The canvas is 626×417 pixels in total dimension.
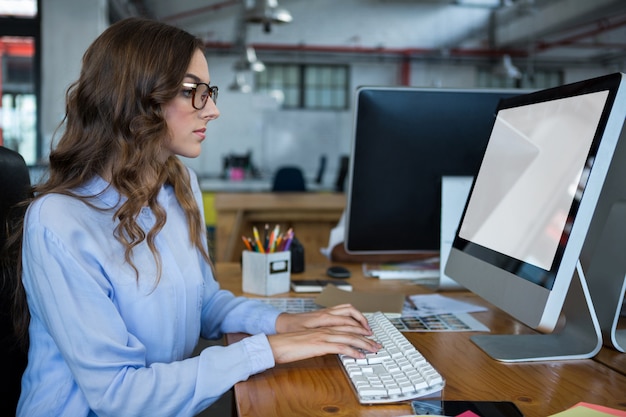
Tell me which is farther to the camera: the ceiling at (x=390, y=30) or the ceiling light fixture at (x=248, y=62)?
the ceiling at (x=390, y=30)

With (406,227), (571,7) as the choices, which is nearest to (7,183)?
(406,227)

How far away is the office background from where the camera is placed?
10.4 metres

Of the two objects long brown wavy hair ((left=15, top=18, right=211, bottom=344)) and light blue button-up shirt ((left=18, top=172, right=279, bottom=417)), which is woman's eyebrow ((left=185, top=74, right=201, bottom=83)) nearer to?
long brown wavy hair ((left=15, top=18, right=211, bottom=344))

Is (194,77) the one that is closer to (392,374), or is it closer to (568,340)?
(392,374)

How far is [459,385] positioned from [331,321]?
0.27 metres

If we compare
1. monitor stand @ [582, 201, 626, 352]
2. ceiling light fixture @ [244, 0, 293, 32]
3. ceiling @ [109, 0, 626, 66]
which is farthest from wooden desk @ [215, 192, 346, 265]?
ceiling @ [109, 0, 626, 66]

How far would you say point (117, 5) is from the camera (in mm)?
7754

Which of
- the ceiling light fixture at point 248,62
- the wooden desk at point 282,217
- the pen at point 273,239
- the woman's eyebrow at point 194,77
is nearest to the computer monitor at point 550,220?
the pen at point 273,239

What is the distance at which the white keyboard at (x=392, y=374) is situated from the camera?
82 cm

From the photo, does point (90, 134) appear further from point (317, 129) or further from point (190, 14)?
point (317, 129)

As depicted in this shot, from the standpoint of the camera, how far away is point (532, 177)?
1048 millimetres

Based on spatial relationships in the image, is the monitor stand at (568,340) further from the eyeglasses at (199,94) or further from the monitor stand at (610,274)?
the eyeglasses at (199,94)

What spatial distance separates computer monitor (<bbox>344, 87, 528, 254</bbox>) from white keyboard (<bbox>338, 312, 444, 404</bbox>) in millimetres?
625

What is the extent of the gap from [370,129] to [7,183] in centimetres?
83
